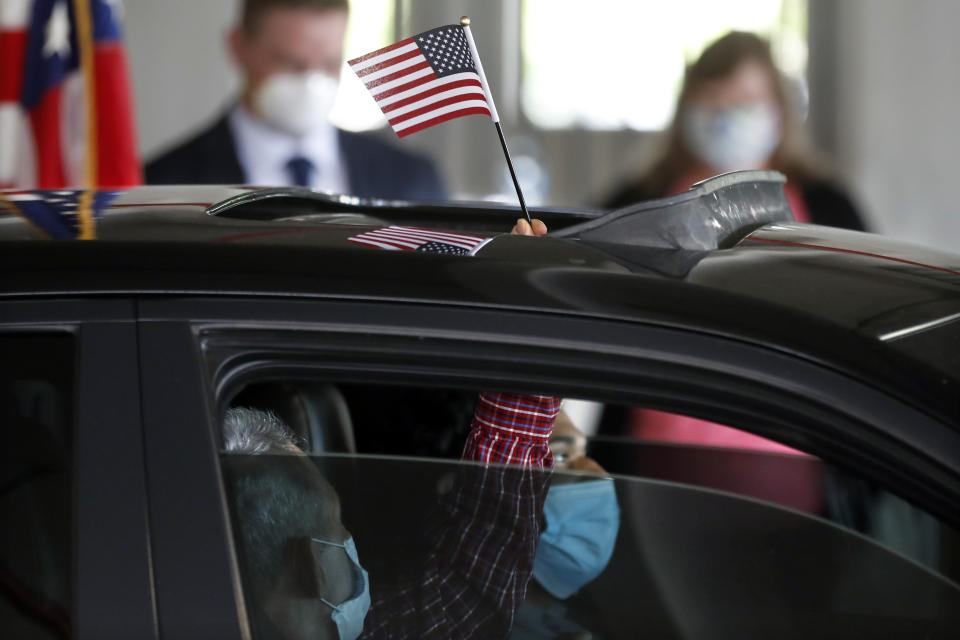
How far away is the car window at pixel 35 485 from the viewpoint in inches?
37.3

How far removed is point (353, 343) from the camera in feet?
3.11

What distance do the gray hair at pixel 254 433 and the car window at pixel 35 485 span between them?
14cm

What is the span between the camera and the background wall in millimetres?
6008

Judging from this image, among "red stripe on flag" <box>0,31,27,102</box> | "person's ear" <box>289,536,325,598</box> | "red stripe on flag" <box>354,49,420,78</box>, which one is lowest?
"person's ear" <box>289,536,325,598</box>

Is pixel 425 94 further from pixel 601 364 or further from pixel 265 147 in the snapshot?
pixel 265 147

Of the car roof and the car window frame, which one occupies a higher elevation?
the car roof

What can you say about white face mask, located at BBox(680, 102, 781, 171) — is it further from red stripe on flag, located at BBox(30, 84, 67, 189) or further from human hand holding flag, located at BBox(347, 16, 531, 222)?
human hand holding flag, located at BBox(347, 16, 531, 222)

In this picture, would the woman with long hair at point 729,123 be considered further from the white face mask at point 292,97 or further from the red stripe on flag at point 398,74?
the red stripe on flag at point 398,74

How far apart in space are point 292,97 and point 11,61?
2.66 ft

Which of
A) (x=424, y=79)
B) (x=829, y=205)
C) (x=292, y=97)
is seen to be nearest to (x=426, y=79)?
(x=424, y=79)

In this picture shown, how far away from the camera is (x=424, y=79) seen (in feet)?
Result: 4.35

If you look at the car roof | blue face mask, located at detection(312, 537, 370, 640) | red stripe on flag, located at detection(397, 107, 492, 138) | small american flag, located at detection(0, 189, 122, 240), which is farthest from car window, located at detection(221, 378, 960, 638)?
red stripe on flag, located at detection(397, 107, 492, 138)

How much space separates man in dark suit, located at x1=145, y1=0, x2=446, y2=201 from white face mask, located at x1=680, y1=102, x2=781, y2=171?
2.92 feet

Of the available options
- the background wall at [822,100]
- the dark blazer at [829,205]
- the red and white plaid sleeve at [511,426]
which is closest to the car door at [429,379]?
the red and white plaid sleeve at [511,426]
